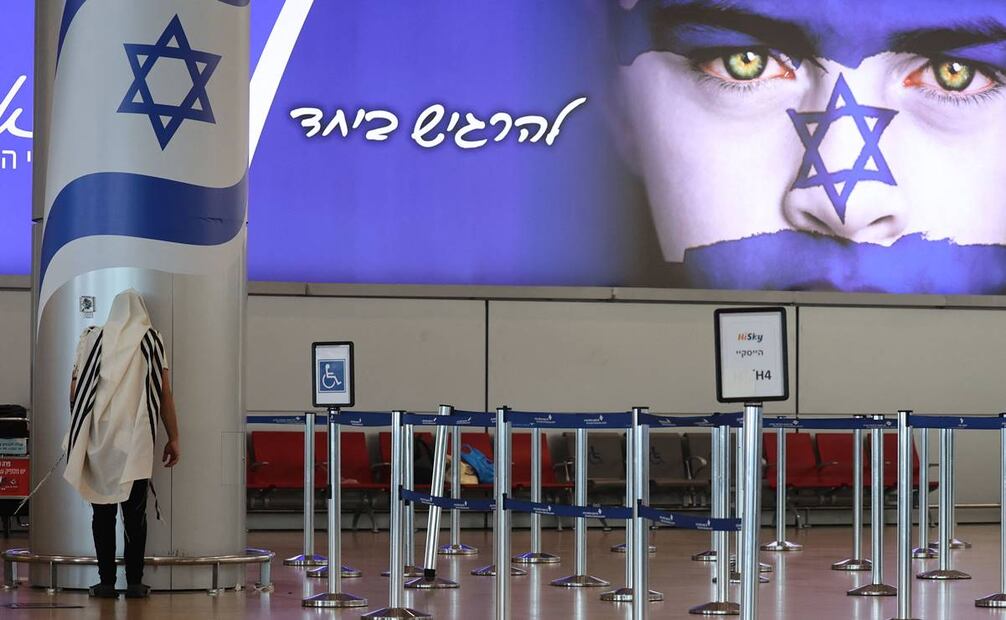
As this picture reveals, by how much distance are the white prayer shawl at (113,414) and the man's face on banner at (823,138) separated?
26.7 feet

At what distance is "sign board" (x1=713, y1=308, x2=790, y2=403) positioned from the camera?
5918 millimetres

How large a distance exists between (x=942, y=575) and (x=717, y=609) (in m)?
2.75

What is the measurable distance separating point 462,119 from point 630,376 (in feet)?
9.91

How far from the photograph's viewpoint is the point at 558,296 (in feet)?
48.5

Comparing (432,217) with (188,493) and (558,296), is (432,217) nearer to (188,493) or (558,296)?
(558,296)

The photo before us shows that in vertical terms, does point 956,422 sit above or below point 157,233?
below

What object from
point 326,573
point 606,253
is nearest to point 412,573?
point 326,573

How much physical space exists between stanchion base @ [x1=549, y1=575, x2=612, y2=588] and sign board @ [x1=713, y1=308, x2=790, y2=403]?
3.67 m

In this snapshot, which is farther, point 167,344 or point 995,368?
point 995,368

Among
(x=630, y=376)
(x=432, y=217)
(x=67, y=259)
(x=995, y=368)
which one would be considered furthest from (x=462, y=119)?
(x=67, y=259)

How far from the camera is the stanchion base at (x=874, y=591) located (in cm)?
890

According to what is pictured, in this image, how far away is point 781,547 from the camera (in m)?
12.4

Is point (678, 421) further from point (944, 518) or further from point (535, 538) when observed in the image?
point (535, 538)

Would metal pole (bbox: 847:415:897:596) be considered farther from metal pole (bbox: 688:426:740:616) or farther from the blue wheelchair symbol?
the blue wheelchair symbol
